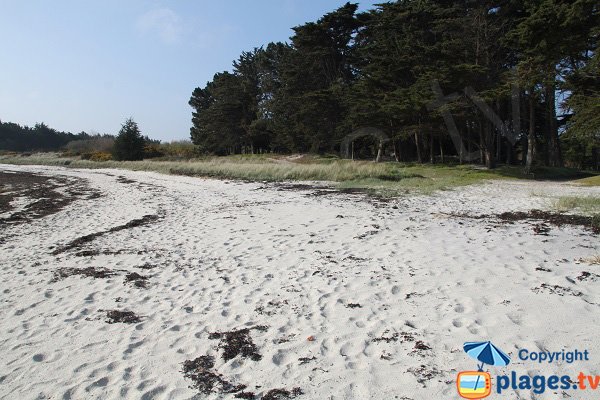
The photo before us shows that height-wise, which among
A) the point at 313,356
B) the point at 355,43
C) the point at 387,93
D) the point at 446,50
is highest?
the point at 355,43

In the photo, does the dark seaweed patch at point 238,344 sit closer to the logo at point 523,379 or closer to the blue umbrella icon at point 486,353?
the logo at point 523,379

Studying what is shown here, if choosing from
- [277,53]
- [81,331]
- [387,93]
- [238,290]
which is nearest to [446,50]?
[387,93]

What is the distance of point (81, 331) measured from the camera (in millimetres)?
4332

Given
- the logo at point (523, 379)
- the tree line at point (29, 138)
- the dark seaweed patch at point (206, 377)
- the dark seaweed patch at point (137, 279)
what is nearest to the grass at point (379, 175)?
the dark seaweed patch at point (137, 279)

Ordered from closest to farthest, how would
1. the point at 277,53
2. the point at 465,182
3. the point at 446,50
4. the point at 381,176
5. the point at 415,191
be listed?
1. the point at 415,191
2. the point at 465,182
3. the point at 381,176
4. the point at 446,50
5. the point at 277,53

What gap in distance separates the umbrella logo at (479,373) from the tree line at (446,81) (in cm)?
1583

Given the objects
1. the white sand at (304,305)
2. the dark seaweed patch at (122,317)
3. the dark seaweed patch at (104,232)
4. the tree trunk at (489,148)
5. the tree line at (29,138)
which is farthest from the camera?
the tree line at (29,138)

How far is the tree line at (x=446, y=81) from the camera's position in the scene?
1706cm

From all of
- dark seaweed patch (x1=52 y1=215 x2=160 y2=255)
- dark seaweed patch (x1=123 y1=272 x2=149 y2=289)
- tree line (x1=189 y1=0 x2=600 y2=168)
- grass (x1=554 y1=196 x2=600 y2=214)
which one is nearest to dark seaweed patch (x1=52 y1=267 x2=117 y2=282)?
dark seaweed patch (x1=123 y1=272 x2=149 y2=289)

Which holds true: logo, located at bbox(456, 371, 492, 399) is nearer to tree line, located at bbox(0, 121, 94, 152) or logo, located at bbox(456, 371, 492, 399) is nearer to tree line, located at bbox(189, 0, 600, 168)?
tree line, located at bbox(189, 0, 600, 168)

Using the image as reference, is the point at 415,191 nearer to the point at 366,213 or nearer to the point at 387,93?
the point at 366,213

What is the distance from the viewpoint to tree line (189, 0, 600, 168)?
1706cm

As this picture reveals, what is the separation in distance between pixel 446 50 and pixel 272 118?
2339cm

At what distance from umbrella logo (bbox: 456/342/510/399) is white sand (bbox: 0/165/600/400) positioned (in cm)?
8
